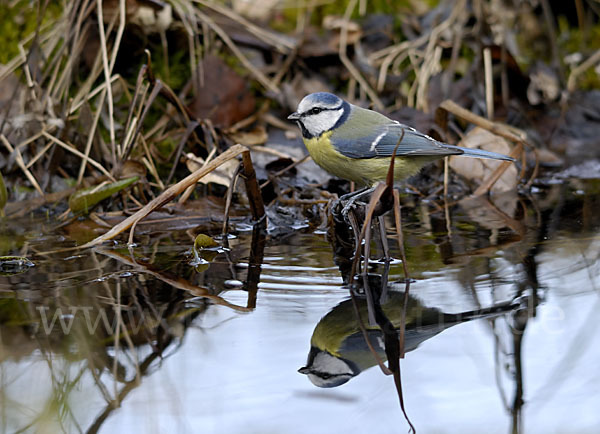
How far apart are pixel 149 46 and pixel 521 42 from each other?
2787 mm

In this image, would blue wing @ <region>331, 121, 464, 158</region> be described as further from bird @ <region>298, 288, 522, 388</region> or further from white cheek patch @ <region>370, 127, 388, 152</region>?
bird @ <region>298, 288, 522, 388</region>

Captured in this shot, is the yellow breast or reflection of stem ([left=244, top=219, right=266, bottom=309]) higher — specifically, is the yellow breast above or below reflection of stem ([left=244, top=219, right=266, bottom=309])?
above

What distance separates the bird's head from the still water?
0.49 meters

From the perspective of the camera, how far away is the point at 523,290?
1805mm

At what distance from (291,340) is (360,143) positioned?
3.67 feet

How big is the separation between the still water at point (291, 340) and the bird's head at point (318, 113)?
493 mm

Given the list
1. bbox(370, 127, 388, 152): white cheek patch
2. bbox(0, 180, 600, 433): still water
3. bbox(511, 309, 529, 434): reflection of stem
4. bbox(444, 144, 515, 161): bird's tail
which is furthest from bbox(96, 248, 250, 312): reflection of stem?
bbox(444, 144, 515, 161): bird's tail

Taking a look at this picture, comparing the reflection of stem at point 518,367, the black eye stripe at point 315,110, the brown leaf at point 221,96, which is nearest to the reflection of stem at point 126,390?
the reflection of stem at point 518,367

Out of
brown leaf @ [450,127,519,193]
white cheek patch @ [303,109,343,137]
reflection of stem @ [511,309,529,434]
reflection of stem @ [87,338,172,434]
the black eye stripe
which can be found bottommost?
brown leaf @ [450,127,519,193]

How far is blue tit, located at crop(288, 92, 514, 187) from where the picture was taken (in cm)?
246

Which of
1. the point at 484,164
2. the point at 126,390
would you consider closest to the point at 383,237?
the point at 126,390

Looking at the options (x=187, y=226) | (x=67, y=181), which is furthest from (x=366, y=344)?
(x=67, y=181)

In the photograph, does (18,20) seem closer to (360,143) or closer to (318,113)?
(318,113)

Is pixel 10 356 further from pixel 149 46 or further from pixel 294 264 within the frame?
pixel 149 46
